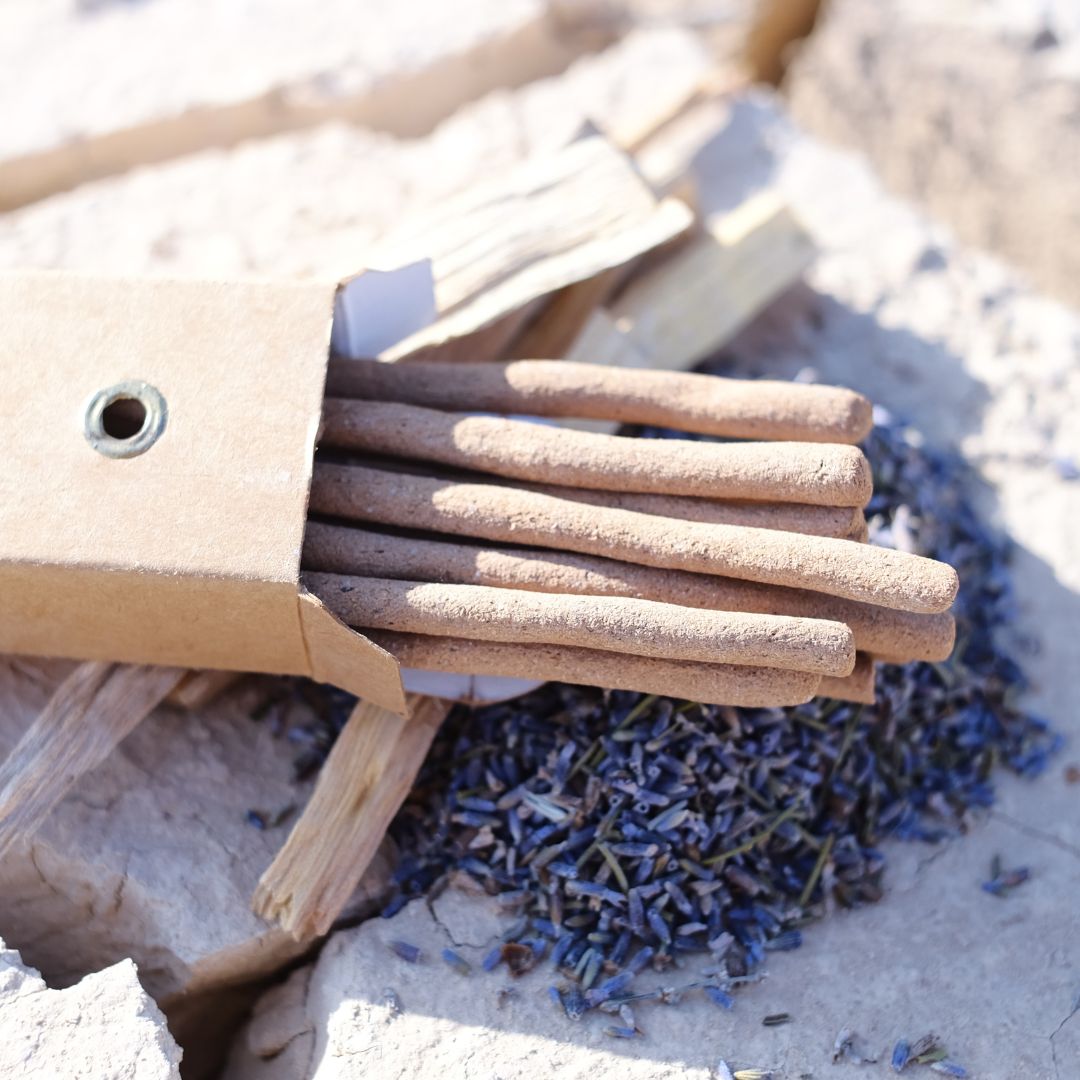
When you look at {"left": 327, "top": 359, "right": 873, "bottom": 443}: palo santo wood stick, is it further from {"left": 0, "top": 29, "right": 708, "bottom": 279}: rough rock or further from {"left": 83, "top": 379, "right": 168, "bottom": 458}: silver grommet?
{"left": 0, "top": 29, "right": 708, "bottom": 279}: rough rock

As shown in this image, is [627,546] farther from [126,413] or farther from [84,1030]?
[84,1030]

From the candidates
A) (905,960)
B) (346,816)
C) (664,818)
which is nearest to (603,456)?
(664,818)

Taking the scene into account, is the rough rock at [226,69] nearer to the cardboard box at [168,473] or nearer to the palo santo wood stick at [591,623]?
the cardboard box at [168,473]

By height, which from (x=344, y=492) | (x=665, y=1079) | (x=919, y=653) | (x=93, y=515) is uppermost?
(x=93, y=515)

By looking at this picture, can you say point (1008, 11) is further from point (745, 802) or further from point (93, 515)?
point (93, 515)

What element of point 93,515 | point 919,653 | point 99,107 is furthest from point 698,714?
point 99,107

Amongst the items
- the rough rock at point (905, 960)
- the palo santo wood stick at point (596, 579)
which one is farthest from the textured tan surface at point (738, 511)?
the rough rock at point (905, 960)
